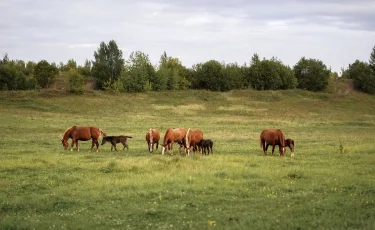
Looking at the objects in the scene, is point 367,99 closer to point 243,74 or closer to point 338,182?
point 243,74

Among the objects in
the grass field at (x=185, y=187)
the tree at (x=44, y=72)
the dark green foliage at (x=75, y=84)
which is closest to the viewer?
the grass field at (x=185, y=187)

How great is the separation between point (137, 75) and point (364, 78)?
51.3 meters

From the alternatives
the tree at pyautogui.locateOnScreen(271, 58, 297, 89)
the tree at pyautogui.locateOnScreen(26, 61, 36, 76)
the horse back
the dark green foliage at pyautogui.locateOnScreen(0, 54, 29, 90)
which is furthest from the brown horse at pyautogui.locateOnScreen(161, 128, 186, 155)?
the tree at pyautogui.locateOnScreen(26, 61, 36, 76)

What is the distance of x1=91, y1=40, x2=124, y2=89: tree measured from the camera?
8819 centimetres

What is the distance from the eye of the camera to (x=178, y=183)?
17.3 m

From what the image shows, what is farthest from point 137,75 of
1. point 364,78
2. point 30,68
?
point 364,78

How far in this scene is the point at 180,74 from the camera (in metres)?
98.9

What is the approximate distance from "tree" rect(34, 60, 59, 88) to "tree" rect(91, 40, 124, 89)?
8457 mm

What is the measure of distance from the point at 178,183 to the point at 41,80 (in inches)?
2944

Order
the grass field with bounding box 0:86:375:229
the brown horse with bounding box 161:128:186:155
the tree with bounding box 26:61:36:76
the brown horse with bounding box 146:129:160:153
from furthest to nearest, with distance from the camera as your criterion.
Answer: the tree with bounding box 26:61:36:76 → the brown horse with bounding box 146:129:160:153 → the brown horse with bounding box 161:128:186:155 → the grass field with bounding box 0:86:375:229

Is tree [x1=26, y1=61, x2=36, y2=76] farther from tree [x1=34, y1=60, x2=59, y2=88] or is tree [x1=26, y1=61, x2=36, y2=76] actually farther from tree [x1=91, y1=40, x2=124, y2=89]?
tree [x1=91, y1=40, x2=124, y2=89]

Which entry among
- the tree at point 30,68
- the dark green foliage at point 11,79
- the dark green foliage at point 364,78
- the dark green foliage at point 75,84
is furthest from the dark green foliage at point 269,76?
the tree at point 30,68

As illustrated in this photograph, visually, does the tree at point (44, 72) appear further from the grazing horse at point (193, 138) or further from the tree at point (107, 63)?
the grazing horse at point (193, 138)

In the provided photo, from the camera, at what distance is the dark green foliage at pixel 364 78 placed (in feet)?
321
